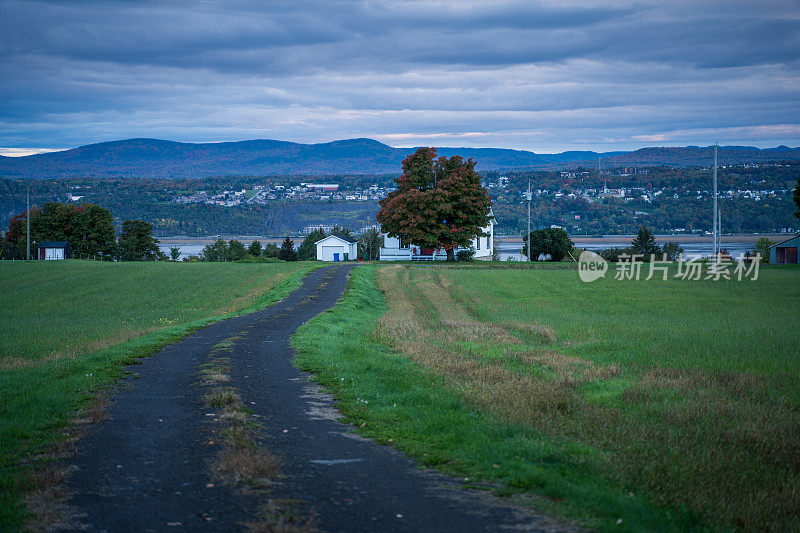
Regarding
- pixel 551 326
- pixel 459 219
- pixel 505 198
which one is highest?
pixel 505 198

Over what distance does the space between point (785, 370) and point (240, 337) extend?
13.7 metres

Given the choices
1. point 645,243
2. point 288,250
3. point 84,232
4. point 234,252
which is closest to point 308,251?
point 288,250

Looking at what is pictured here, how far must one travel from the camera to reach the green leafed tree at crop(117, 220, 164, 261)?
10019 cm

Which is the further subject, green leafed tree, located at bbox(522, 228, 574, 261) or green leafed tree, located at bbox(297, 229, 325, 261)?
green leafed tree, located at bbox(297, 229, 325, 261)

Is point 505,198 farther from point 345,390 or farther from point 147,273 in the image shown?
point 345,390

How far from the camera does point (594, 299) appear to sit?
122 ft

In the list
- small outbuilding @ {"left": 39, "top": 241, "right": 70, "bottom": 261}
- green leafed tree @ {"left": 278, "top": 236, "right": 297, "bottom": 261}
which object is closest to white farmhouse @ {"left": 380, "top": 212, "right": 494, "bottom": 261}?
green leafed tree @ {"left": 278, "top": 236, "right": 297, "bottom": 261}

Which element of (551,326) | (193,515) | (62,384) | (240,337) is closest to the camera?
(193,515)

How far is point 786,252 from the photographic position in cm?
6956

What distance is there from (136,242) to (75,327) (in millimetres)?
81396

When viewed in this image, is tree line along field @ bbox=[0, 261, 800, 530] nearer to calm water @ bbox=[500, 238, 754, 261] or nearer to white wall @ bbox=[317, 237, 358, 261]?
white wall @ bbox=[317, 237, 358, 261]

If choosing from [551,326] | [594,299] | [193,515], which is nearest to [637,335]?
[551,326]

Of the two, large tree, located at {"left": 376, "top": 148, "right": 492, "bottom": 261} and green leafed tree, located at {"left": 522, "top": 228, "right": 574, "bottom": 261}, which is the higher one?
large tree, located at {"left": 376, "top": 148, "right": 492, "bottom": 261}

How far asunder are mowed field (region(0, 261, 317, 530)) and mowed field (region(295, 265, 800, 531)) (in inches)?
164
